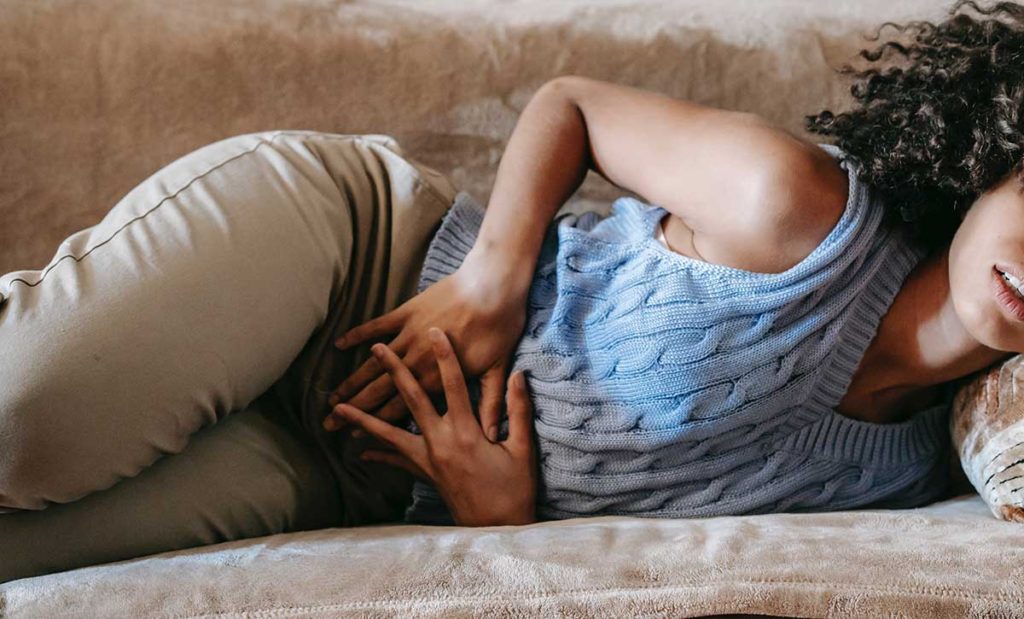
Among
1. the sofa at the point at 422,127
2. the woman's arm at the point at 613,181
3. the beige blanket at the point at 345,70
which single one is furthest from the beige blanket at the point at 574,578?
the beige blanket at the point at 345,70

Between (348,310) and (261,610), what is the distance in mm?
446

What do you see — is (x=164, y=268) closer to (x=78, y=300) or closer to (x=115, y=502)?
(x=78, y=300)

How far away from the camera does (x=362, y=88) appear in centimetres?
132

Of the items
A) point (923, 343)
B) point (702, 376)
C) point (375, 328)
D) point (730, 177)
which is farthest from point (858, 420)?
point (375, 328)

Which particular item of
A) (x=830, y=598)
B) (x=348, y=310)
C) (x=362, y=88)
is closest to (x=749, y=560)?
(x=830, y=598)

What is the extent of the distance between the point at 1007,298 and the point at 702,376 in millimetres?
286

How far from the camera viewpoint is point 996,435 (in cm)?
102

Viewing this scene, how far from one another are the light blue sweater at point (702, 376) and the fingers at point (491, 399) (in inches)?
0.6

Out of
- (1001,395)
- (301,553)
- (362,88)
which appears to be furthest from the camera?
(362,88)

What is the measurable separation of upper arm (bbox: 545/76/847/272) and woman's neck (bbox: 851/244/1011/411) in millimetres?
146

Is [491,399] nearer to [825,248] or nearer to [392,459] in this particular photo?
[392,459]

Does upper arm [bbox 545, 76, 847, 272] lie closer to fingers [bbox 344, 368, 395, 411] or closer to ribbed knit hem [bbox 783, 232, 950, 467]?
ribbed knit hem [bbox 783, 232, 950, 467]

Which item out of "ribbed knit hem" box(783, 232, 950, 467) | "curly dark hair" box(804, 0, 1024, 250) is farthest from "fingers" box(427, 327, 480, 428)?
"curly dark hair" box(804, 0, 1024, 250)

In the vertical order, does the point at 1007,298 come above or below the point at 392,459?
above
